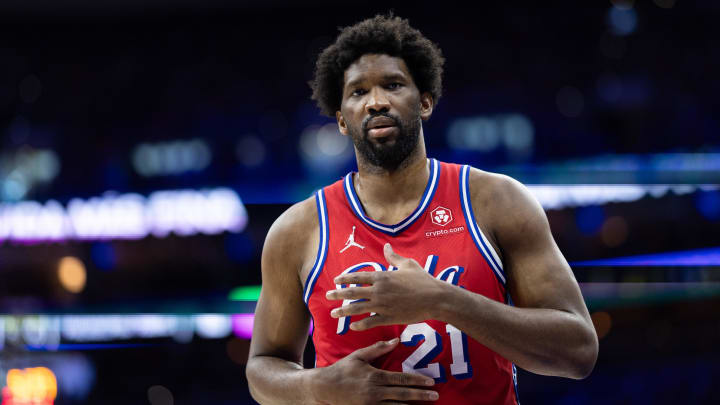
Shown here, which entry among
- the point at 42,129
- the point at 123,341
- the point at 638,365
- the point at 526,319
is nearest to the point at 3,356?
the point at 123,341

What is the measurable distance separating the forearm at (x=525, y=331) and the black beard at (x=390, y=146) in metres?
0.54

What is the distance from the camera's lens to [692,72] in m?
6.31

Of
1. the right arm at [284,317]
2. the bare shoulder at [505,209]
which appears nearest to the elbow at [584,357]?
the bare shoulder at [505,209]

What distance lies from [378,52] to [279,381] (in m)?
1.03

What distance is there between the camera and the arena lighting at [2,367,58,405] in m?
4.61

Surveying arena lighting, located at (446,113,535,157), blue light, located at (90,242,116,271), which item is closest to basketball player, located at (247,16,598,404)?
arena lighting, located at (446,113,535,157)

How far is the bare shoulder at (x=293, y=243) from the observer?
2008 millimetres

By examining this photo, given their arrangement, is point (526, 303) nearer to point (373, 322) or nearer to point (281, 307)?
point (373, 322)

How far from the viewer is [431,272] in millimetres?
1807

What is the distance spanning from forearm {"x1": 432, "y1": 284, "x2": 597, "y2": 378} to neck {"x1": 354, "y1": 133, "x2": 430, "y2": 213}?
490 mm

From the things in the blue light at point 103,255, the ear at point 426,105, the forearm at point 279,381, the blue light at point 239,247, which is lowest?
the blue light at point 103,255

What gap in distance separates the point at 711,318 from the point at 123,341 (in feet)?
17.8

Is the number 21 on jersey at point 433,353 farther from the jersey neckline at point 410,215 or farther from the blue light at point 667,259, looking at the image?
the blue light at point 667,259

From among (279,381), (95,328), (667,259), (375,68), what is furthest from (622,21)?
(95,328)
